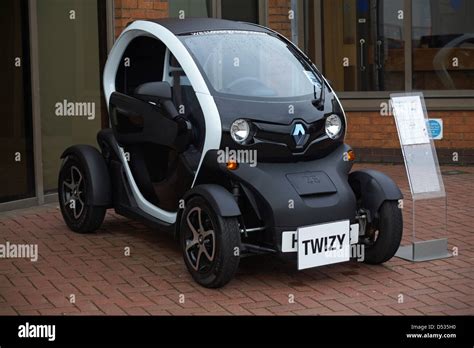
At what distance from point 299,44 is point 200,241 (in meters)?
A: 7.04

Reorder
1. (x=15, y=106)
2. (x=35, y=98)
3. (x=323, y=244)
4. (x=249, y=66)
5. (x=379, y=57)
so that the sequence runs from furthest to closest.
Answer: (x=379, y=57), (x=35, y=98), (x=15, y=106), (x=249, y=66), (x=323, y=244)

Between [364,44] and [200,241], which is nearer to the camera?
[200,241]

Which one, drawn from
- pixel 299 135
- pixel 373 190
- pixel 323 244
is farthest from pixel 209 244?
pixel 373 190

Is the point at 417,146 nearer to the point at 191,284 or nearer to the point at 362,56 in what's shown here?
the point at 191,284

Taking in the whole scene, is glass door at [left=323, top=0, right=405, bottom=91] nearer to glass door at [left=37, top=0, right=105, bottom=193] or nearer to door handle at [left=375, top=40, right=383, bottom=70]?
door handle at [left=375, top=40, right=383, bottom=70]

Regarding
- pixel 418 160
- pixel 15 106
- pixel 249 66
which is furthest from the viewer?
pixel 15 106

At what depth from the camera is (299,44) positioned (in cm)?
1290

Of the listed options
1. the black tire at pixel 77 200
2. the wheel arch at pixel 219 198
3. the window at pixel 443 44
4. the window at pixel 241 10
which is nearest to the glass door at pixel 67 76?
the black tire at pixel 77 200

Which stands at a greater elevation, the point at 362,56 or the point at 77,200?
the point at 362,56

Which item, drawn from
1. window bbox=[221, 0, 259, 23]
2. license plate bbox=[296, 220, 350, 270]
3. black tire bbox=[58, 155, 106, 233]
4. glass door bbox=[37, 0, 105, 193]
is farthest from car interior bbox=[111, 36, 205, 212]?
window bbox=[221, 0, 259, 23]

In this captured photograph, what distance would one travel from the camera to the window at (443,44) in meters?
11.9

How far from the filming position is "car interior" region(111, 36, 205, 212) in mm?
6793

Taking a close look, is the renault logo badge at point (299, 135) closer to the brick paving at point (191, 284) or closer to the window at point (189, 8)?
the brick paving at point (191, 284)
